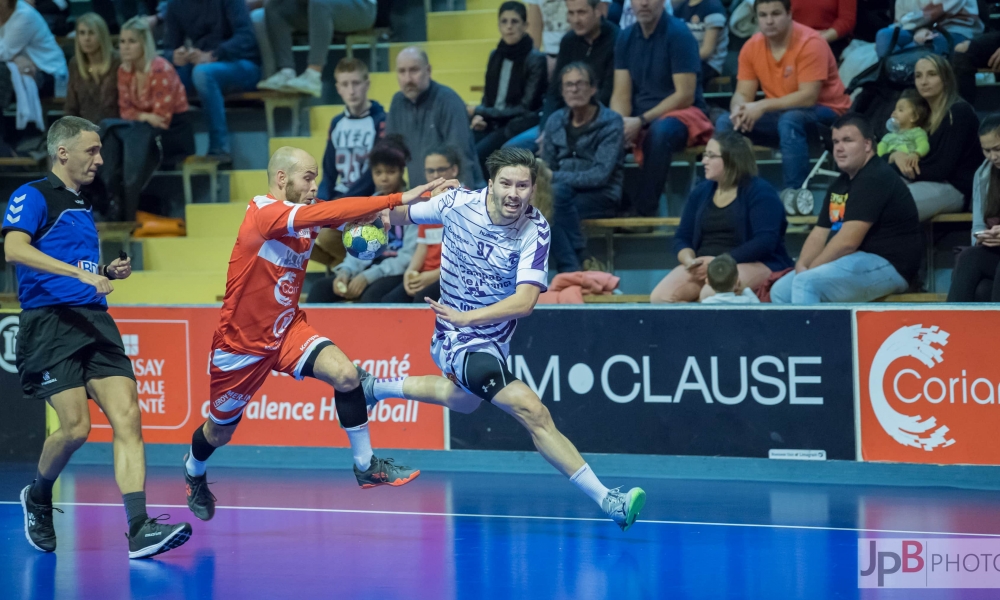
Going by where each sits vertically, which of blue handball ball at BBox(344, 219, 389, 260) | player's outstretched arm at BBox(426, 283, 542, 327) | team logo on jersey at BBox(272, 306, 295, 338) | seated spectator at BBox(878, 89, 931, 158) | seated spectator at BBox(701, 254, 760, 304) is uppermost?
seated spectator at BBox(878, 89, 931, 158)

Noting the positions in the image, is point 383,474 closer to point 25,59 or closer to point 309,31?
point 309,31

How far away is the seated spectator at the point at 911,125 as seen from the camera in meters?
8.24

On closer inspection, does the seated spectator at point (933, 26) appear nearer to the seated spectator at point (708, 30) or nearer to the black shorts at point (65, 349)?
the seated spectator at point (708, 30)

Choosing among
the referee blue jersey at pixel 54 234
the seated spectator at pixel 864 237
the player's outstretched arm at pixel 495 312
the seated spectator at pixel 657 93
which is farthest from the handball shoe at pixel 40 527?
the seated spectator at pixel 657 93

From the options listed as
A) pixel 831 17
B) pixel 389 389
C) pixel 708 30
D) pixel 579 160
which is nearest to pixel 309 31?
pixel 579 160

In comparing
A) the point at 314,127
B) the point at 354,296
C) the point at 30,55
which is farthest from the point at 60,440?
the point at 30,55

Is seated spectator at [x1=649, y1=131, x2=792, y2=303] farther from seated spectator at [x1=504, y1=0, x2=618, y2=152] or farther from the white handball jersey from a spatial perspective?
the white handball jersey

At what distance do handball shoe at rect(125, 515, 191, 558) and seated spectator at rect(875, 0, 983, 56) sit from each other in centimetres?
650

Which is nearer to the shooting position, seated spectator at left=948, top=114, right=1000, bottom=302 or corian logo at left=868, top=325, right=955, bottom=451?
corian logo at left=868, top=325, right=955, bottom=451

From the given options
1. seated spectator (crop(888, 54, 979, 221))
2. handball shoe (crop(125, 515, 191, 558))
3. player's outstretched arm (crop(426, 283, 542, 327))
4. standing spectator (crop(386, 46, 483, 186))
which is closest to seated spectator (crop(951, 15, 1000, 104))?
seated spectator (crop(888, 54, 979, 221))

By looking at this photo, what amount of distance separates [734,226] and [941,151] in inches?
62.1

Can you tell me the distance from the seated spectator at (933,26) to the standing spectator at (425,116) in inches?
133

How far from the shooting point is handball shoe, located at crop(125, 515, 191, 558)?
5.30 m

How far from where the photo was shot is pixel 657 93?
9.42 metres
